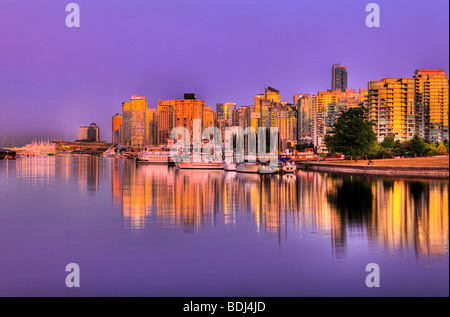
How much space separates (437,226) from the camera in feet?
72.1

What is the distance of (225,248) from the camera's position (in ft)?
58.9

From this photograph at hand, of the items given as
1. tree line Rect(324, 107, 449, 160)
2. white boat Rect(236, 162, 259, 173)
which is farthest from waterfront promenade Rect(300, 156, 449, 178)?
white boat Rect(236, 162, 259, 173)

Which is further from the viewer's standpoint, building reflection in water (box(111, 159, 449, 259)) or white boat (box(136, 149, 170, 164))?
white boat (box(136, 149, 170, 164))

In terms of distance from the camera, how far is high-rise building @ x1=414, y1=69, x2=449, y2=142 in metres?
187

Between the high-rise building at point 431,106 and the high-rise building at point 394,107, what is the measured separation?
A: 40.2 feet

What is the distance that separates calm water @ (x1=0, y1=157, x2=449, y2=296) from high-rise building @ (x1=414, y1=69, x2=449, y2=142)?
567ft

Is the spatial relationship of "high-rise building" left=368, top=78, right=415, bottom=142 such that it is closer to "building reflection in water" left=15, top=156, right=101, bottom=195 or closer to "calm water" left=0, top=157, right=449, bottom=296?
"building reflection in water" left=15, top=156, right=101, bottom=195

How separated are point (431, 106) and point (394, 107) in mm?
24745

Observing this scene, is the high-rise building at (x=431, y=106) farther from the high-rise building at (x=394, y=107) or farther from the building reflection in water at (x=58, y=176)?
the building reflection in water at (x=58, y=176)

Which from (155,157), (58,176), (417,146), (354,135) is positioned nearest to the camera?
(58,176)

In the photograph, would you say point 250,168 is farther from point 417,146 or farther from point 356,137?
point 417,146

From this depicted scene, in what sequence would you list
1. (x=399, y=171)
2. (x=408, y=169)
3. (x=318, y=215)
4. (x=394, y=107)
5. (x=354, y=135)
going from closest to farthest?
(x=318, y=215) < (x=408, y=169) < (x=399, y=171) < (x=354, y=135) < (x=394, y=107)

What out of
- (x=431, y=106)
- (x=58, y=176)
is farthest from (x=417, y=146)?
(x=431, y=106)
